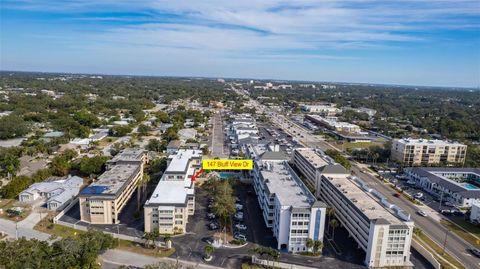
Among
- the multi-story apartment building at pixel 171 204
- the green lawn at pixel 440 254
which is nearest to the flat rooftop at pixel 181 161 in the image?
the multi-story apartment building at pixel 171 204

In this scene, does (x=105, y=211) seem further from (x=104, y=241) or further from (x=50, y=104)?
(x=50, y=104)

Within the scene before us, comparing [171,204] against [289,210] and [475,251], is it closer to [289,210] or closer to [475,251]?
[289,210]

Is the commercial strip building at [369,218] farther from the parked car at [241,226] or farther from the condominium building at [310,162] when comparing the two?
the parked car at [241,226]

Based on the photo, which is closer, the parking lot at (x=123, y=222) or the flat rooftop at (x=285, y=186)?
the flat rooftop at (x=285, y=186)

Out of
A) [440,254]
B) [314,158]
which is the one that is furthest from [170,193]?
[440,254]

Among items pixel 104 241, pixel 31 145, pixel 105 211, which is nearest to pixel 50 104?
pixel 31 145

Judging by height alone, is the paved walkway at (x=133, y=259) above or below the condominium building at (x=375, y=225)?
below

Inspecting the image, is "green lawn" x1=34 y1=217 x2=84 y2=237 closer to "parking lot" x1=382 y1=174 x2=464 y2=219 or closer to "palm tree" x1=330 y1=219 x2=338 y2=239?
"palm tree" x1=330 y1=219 x2=338 y2=239

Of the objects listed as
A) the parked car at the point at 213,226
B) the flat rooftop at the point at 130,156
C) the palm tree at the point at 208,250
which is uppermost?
the flat rooftop at the point at 130,156
